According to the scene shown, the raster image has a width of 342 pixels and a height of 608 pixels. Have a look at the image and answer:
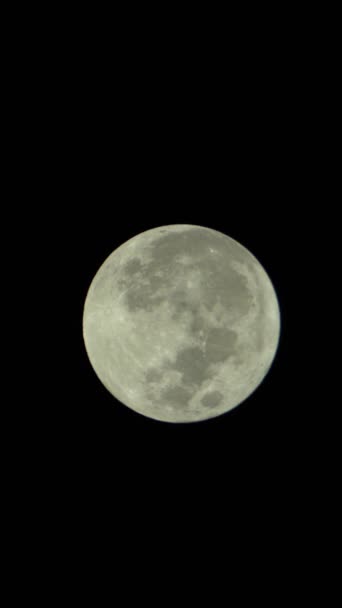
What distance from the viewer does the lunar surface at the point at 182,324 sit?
6.80m

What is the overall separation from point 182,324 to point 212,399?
3.47ft

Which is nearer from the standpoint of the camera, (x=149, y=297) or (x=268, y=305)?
(x=149, y=297)

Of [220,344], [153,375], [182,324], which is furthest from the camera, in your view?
[153,375]

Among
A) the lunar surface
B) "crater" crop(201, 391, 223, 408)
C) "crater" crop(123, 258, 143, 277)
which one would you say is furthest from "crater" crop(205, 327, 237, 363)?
"crater" crop(123, 258, 143, 277)

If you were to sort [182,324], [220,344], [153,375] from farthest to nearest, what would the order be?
1. [153,375]
2. [220,344]
3. [182,324]

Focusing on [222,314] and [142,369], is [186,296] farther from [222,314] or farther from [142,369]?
[142,369]

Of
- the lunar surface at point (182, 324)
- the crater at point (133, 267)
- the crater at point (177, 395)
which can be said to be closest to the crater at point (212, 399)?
the lunar surface at point (182, 324)

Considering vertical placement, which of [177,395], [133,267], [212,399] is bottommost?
[177,395]

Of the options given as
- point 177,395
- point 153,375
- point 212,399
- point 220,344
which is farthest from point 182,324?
point 212,399

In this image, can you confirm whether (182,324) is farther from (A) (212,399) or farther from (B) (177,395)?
(A) (212,399)

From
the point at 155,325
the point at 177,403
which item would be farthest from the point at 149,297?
the point at 177,403

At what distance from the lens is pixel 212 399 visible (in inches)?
284

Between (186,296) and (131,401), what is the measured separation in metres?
1.56

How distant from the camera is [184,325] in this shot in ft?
22.1
